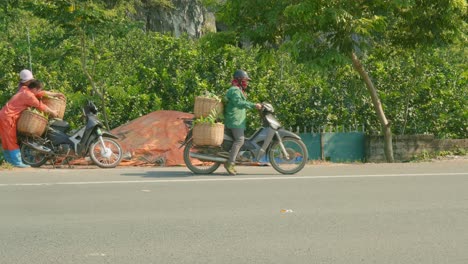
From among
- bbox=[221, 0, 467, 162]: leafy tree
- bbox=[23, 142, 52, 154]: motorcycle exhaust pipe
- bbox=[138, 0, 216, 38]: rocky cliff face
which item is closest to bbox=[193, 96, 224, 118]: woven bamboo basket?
bbox=[221, 0, 467, 162]: leafy tree

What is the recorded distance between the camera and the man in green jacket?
11.5 meters

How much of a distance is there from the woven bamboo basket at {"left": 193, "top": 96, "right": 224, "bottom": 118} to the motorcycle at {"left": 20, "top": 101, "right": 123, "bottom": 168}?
1.95 meters

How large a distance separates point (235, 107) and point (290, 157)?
115 centimetres

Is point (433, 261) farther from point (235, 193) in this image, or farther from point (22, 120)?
point (22, 120)

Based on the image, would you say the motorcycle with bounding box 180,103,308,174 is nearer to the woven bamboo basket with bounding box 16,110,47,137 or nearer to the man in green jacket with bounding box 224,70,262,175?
the man in green jacket with bounding box 224,70,262,175

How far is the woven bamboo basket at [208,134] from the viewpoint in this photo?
448 inches

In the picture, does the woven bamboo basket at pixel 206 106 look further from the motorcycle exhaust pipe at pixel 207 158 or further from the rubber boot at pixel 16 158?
the rubber boot at pixel 16 158

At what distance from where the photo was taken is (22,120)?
12.6 metres

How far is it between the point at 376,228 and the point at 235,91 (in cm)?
475

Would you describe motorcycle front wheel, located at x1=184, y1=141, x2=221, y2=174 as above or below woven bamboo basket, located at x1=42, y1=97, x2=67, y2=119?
below

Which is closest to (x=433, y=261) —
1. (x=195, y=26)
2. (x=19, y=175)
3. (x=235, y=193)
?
(x=235, y=193)

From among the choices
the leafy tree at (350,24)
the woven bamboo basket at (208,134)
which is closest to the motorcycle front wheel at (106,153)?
the woven bamboo basket at (208,134)

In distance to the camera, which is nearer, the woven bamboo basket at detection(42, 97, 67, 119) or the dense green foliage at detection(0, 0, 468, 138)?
the woven bamboo basket at detection(42, 97, 67, 119)

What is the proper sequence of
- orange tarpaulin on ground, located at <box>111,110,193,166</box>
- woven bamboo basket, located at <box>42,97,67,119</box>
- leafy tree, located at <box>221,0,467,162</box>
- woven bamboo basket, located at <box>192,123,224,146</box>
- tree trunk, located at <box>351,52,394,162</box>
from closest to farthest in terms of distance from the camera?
woven bamboo basket, located at <box>192,123,224,146</box> < leafy tree, located at <box>221,0,467,162</box> < woven bamboo basket, located at <box>42,97,67,119</box> < orange tarpaulin on ground, located at <box>111,110,193,166</box> < tree trunk, located at <box>351,52,394,162</box>
